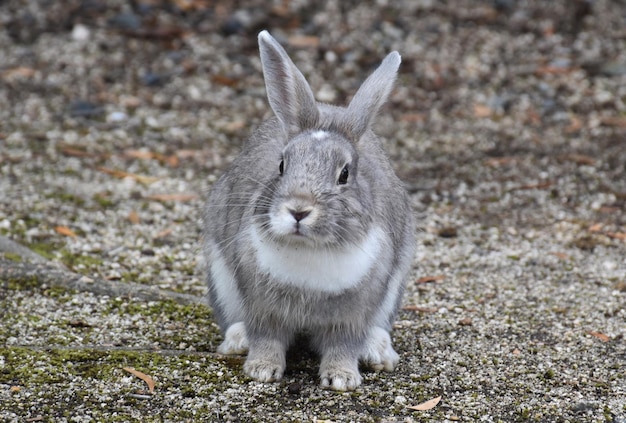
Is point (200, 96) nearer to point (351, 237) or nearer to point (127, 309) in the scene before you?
point (127, 309)

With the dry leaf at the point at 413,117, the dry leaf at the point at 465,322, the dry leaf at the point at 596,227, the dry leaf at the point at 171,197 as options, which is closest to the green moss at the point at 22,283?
the dry leaf at the point at 171,197

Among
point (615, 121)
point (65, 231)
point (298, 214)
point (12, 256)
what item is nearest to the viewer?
point (298, 214)

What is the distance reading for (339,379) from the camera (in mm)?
5125

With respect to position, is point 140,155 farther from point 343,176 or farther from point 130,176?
point 343,176

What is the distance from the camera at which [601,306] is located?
6539 millimetres

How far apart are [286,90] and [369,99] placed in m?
0.47

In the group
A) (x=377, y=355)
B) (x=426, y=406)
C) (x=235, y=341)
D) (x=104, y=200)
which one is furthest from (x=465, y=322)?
(x=104, y=200)

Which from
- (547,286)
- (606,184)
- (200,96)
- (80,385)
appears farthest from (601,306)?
(200,96)

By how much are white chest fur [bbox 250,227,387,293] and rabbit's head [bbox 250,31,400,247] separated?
66mm

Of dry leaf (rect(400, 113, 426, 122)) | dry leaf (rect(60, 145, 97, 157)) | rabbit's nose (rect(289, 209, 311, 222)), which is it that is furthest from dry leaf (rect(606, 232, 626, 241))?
dry leaf (rect(60, 145, 97, 157))

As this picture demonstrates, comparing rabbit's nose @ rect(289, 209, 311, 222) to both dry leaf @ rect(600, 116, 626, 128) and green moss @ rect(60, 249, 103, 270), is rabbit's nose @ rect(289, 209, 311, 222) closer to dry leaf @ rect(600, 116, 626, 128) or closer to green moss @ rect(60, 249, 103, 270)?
green moss @ rect(60, 249, 103, 270)

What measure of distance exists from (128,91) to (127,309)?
4850 millimetres

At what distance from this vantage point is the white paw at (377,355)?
17.8 feet

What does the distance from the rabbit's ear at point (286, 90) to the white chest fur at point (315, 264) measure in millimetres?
678
